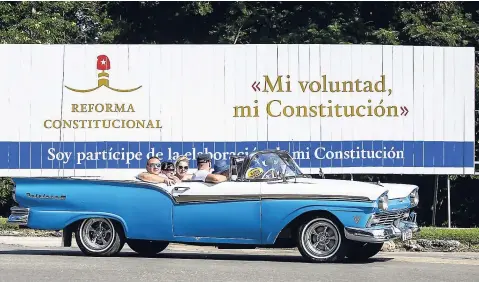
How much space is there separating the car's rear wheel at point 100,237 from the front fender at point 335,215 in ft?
7.03

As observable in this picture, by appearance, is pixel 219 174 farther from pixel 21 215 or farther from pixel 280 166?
pixel 21 215

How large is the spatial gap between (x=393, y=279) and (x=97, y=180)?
4.69 m

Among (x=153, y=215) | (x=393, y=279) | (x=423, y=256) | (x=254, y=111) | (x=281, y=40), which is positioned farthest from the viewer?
(x=281, y=40)

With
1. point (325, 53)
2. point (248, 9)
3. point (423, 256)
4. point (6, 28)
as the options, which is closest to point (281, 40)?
point (248, 9)

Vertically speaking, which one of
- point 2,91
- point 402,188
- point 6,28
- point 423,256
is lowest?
point 423,256

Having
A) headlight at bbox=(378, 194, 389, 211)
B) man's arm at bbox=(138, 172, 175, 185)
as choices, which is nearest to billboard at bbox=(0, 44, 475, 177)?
man's arm at bbox=(138, 172, 175, 185)

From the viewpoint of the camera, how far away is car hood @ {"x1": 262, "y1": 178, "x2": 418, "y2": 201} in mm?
14397

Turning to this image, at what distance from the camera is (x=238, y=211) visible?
48.7ft

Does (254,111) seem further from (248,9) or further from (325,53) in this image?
(248,9)

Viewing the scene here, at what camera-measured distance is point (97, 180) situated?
609 inches

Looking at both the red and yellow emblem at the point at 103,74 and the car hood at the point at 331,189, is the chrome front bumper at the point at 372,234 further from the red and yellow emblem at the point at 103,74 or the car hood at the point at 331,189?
the red and yellow emblem at the point at 103,74

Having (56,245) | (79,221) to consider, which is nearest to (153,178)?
(79,221)

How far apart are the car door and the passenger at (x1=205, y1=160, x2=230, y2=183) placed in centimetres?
7

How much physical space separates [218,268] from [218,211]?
133 centimetres
